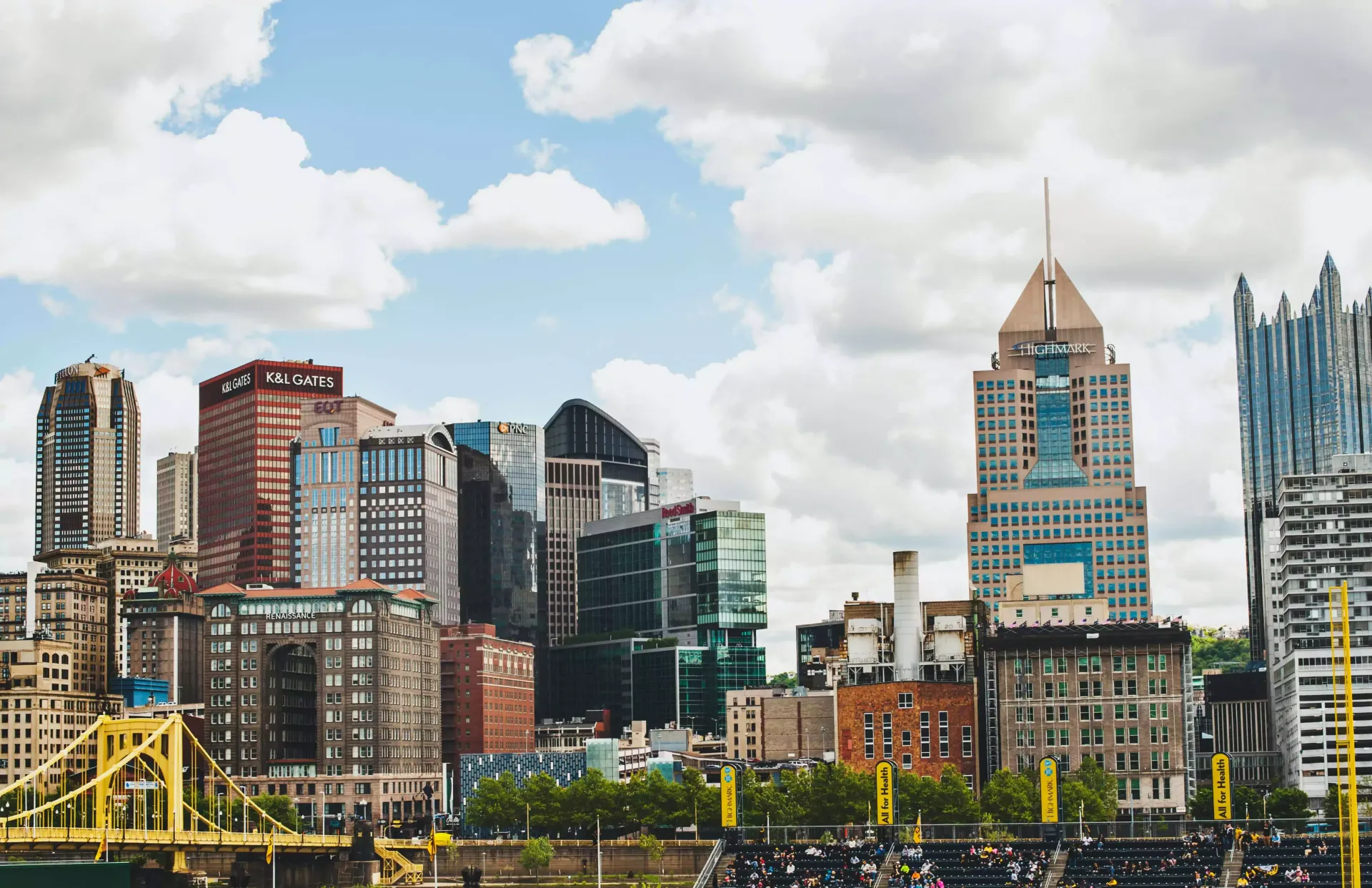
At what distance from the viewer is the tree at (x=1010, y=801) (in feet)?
599

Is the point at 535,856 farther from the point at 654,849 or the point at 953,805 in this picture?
the point at 953,805

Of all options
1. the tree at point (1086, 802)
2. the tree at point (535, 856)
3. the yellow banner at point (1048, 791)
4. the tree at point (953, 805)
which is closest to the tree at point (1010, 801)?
the tree at point (953, 805)

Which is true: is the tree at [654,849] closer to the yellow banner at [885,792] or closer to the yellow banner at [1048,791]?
the yellow banner at [885,792]

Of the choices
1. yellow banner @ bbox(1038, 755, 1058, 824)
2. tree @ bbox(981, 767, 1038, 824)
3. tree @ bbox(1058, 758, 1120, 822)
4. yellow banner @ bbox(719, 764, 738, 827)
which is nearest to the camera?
yellow banner @ bbox(1038, 755, 1058, 824)

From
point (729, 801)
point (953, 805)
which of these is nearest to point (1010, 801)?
point (953, 805)

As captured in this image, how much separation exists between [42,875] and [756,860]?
63845mm

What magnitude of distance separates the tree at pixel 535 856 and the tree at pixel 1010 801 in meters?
41.6

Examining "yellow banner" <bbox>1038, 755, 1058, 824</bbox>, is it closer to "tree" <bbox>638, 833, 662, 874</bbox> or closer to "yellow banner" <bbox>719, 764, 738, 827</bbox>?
"yellow banner" <bbox>719, 764, 738, 827</bbox>

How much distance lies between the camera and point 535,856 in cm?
19100

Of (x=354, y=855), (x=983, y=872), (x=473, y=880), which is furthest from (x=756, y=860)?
(x=354, y=855)

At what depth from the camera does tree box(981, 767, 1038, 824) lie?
599 feet

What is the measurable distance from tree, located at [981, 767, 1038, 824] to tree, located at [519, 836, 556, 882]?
41.6 metres

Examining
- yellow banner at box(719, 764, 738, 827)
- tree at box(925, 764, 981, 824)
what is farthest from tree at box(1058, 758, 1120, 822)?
yellow banner at box(719, 764, 738, 827)

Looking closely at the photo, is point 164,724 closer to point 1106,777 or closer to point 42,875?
point 42,875
